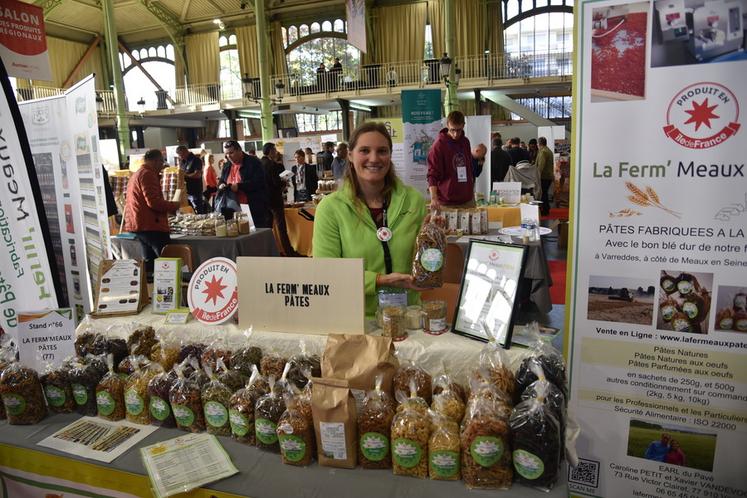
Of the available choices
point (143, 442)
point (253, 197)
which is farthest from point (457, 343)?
point (253, 197)

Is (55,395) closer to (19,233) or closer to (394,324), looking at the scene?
(19,233)

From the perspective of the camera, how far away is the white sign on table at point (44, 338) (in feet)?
5.49

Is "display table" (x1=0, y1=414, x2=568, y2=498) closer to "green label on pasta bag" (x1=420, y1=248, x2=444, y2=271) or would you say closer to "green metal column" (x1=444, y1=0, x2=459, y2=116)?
"green label on pasta bag" (x1=420, y1=248, x2=444, y2=271)

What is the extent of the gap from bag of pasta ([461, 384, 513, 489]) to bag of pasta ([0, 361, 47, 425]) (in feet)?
4.53

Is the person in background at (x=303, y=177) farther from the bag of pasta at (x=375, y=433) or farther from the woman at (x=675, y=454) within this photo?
the bag of pasta at (x=375, y=433)

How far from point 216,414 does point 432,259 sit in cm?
83

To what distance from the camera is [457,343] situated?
5.09 feet

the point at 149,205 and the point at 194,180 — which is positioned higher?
the point at 194,180

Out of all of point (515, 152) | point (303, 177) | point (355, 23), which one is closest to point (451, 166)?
point (355, 23)

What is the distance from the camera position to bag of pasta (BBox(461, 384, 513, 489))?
3.73 feet

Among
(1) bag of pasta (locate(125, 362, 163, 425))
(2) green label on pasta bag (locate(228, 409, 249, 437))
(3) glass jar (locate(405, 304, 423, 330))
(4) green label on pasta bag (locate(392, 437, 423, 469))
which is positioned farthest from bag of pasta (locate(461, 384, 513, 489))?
(1) bag of pasta (locate(125, 362, 163, 425))

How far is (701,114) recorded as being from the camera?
1545mm

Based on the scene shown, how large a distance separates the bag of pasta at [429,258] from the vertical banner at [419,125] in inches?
165

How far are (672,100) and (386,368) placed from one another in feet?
4.03
